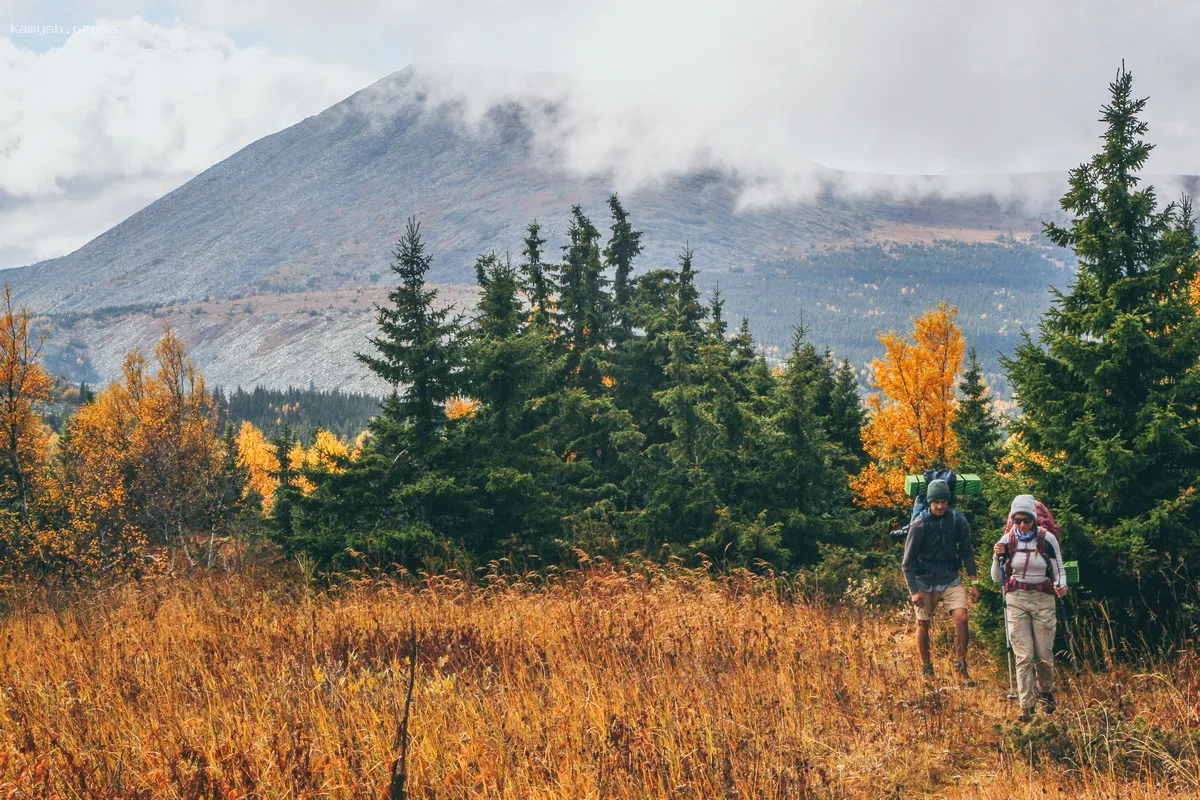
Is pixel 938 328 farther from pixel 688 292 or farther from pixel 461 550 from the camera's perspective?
pixel 461 550

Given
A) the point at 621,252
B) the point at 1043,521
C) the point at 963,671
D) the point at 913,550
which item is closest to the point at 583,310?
the point at 621,252

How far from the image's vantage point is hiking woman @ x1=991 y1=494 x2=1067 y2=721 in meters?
6.54

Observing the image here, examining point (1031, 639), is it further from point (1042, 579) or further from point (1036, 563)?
point (1036, 563)

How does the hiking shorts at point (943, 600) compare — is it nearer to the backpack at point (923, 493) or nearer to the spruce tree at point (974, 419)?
the backpack at point (923, 493)

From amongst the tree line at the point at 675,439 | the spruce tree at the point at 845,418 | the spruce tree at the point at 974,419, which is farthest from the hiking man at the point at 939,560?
the spruce tree at the point at 845,418

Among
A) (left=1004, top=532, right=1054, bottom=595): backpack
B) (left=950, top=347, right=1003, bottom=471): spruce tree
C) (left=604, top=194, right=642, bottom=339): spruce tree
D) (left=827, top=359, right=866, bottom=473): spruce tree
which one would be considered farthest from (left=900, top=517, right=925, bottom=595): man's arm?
(left=827, top=359, right=866, bottom=473): spruce tree

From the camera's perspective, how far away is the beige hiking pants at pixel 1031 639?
6.50 m

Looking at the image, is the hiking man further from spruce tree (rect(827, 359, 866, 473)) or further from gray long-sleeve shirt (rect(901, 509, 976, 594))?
spruce tree (rect(827, 359, 866, 473))

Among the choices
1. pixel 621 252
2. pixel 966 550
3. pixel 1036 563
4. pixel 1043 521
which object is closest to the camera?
pixel 1036 563

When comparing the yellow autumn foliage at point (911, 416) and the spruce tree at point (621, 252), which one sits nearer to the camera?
the spruce tree at point (621, 252)

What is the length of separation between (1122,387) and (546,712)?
7048 millimetres

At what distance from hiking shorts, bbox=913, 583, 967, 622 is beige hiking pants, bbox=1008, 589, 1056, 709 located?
103 centimetres

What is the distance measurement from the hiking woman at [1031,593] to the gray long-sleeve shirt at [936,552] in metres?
1.03

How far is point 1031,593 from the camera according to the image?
6.73 metres
